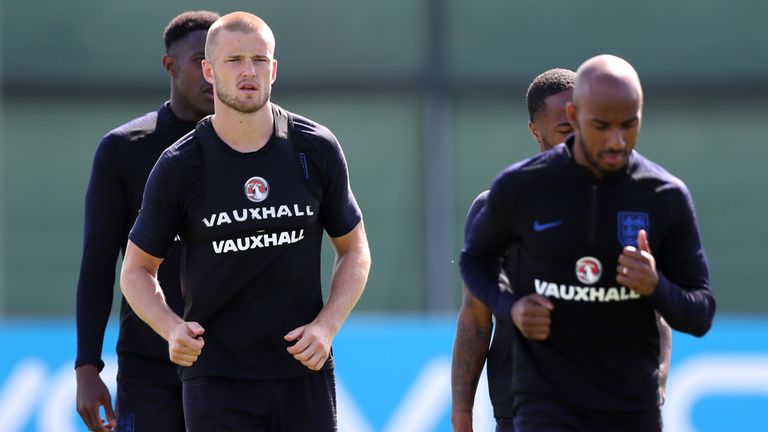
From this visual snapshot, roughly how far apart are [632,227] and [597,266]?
0.53 feet

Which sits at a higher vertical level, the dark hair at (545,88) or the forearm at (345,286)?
the dark hair at (545,88)

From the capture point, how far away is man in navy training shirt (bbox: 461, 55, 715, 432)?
438cm

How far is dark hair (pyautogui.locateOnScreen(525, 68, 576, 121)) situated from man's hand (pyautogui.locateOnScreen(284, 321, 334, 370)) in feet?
3.94

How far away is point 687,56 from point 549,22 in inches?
54.7

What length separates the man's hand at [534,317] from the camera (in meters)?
4.38

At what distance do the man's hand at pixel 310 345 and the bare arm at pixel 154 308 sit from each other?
0.33 meters

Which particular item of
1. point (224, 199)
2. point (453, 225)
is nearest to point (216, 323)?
point (224, 199)

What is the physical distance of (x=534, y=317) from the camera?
4383mm

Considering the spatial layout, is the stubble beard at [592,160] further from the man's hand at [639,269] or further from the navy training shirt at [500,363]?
the navy training shirt at [500,363]

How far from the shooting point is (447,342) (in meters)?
8.70

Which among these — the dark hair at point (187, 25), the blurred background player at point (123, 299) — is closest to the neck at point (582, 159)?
the blurred background player at point (123, 299)

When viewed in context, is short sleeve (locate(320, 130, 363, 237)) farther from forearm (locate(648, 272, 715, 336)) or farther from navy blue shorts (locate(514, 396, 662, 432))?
forearm (locate(648, 272, 715, 336))

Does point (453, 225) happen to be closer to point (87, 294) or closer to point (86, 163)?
point (86, 163)

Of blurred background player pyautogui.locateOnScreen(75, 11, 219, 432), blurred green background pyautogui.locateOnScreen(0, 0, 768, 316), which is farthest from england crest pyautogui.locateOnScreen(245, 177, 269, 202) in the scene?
blurred green background pyautogui.locateOnScreen(0, 0, 768, 316)
